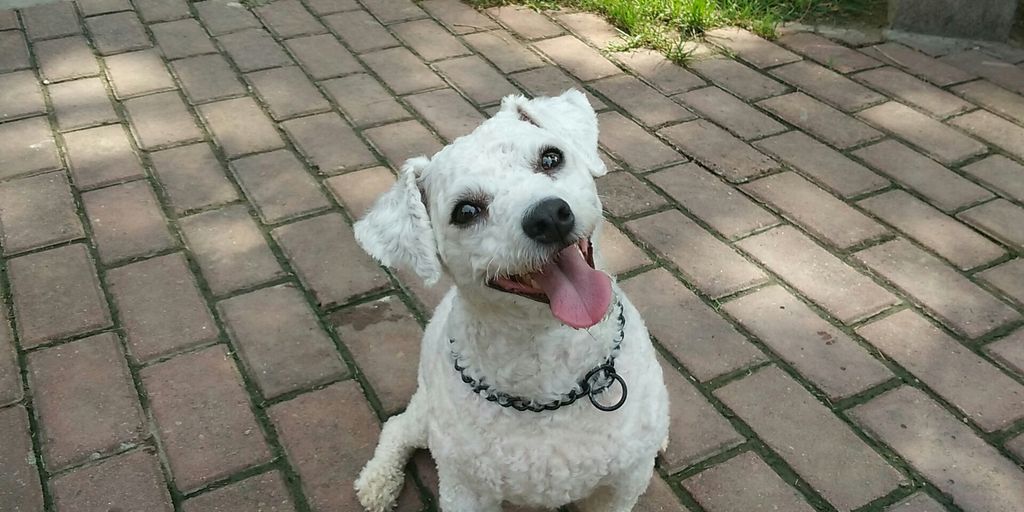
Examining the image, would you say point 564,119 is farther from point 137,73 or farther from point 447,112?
point 137,73

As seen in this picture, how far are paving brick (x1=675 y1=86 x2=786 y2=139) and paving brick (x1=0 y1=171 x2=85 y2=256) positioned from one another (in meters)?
2.75

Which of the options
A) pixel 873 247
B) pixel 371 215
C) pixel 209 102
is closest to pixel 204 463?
pixel 371 215

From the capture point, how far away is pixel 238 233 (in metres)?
3.27

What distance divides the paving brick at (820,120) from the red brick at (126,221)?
2.78m

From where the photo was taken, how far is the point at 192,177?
3564 mm

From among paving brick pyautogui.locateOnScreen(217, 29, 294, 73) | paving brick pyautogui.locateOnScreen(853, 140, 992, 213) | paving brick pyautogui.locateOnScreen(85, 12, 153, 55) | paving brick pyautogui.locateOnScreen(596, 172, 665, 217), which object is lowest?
paving brick pyautogui.locateOnScreen(85, 12, 153, 55)

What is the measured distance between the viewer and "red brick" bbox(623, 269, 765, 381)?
2.73 meters

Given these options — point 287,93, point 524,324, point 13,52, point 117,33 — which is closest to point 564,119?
point 524,324

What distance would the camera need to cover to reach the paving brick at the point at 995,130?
378 cm

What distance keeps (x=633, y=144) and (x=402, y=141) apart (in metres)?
1.03

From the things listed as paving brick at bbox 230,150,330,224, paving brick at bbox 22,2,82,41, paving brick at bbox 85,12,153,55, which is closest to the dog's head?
paving brick at bbox 230,150,330,224

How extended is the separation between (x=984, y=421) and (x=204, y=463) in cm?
228

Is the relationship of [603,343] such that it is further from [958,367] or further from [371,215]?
[958,367]

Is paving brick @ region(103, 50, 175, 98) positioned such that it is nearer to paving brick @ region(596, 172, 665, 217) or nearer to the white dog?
paving brick @ region(596, 172, 665, 217)
